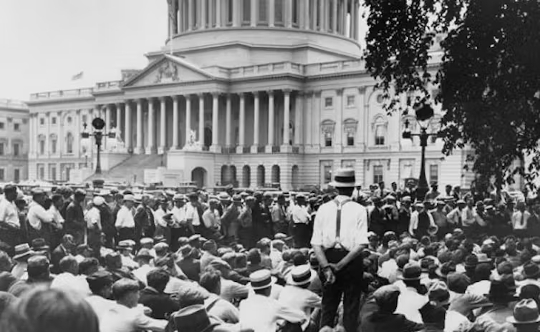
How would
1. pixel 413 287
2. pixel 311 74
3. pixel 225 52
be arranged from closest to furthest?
pixel 413 287 → pixel 311 74 → pixel 225 52

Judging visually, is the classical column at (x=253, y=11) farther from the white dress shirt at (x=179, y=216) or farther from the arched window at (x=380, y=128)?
the white dress shirt at (x=179, y=216)

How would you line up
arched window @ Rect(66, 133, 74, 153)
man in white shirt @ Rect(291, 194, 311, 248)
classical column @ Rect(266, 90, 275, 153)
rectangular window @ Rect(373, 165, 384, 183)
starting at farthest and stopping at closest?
arched window @ Rect(66, 133, 74, 153)
classical column @ Rect(266, 90, 275, 153)
rectangular window @ Rect(373, 165, 384, 183)
man in white shirt @ Rect(291, 194, 311, 248)

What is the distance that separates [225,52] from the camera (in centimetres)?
8219

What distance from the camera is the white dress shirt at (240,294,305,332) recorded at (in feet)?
25.9

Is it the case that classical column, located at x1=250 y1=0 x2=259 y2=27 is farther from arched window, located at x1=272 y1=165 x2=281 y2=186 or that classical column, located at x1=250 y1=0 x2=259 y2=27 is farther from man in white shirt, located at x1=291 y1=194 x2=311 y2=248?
man in white shirt, located at x1=291 y1=194 x2=311 y2=248

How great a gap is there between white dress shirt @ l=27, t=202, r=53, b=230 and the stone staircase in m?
54.3

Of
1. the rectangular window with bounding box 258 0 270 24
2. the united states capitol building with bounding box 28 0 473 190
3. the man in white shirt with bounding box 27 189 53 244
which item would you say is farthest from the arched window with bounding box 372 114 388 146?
the man in white shirt with bounding box 27 189 53 244

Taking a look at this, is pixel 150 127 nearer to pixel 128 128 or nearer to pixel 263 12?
pixel 128 128

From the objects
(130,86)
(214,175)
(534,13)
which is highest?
(130,86)

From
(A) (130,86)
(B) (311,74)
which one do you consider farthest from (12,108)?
(B) (311,74)

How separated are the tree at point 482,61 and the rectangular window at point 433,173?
54.1m

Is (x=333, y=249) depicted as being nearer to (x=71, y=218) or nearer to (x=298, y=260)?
(x=298, y=260)

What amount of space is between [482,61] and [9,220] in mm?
10766

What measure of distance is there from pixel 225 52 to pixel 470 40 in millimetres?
72253
